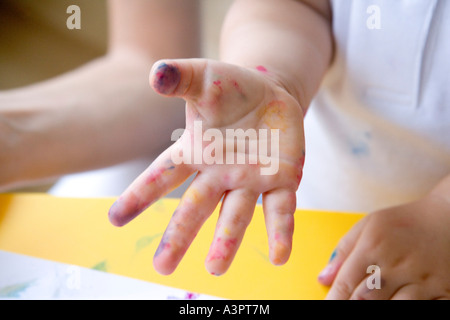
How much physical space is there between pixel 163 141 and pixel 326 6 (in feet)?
0.80

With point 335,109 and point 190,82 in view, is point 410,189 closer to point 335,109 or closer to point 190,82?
point 335,109

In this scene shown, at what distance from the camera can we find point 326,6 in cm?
38

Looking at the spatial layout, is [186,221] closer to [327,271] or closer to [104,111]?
[327,271]

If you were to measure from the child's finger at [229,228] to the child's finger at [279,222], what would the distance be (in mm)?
10

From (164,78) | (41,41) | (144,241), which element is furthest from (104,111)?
(41,41)

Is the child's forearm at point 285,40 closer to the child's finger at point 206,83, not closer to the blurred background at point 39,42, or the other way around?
the child's finger at point 206,83

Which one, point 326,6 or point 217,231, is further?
point 326,6

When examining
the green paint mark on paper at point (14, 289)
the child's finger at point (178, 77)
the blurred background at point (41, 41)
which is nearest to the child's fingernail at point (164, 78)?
the child's finger at point (178, 77)

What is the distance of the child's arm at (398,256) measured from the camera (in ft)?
0.94

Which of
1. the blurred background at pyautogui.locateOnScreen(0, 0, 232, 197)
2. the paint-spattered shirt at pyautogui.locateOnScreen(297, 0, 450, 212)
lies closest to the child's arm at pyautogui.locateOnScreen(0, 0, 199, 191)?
the paint-spattered shirt at pyautogui.locateOnScreen(297, 0, 450, 212)

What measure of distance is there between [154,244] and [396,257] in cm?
19

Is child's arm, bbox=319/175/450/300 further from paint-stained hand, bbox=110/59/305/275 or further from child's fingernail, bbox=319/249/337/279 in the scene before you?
paint-stained hand, bbox=110/59/305/275

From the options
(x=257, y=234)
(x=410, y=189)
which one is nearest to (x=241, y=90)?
(x=257, y=234)

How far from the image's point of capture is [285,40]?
33 centimetres
